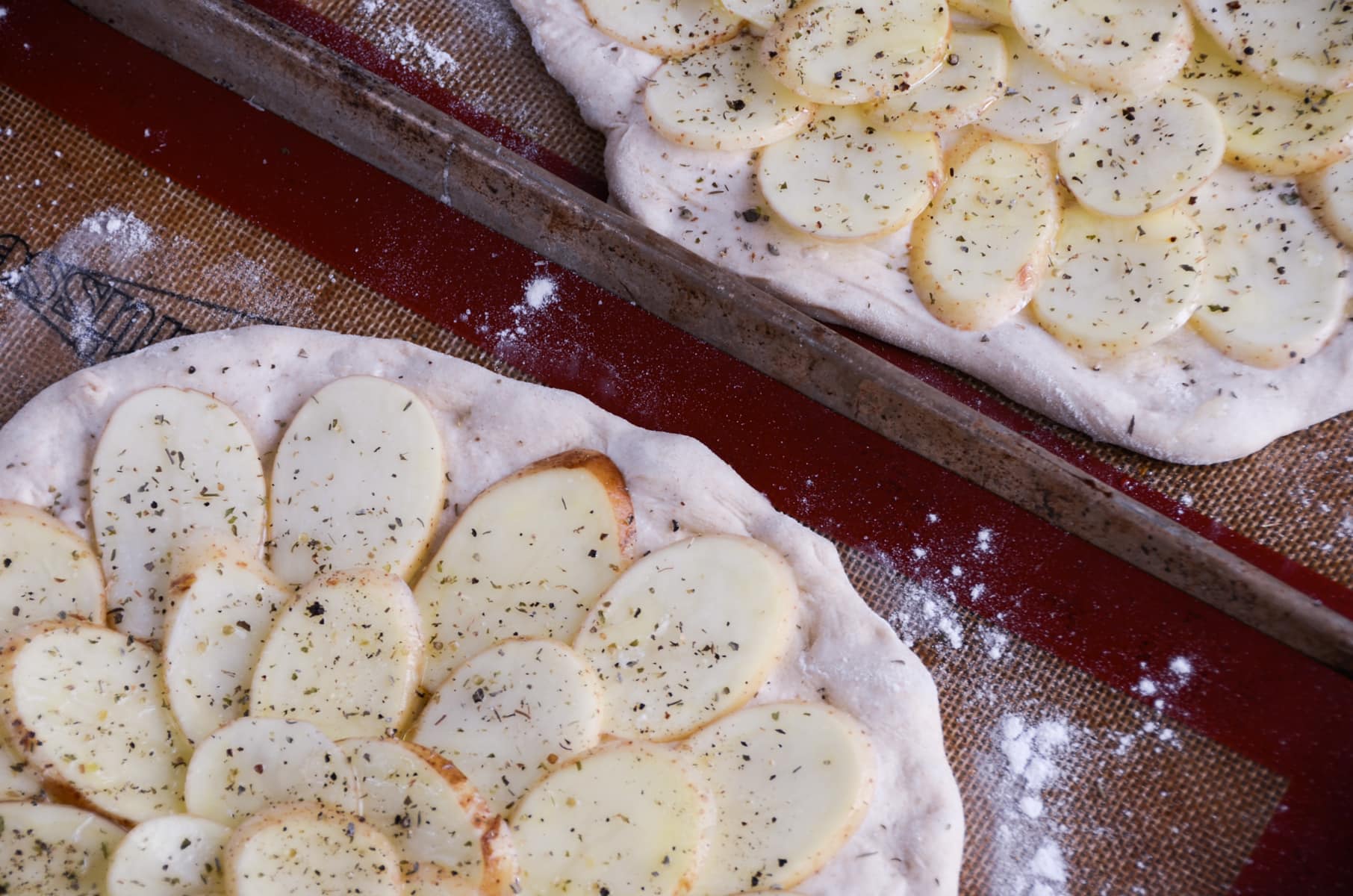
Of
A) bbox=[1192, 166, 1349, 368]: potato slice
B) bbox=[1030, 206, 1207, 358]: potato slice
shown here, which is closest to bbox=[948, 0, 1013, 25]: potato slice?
bbox=[1030, 206, 1207, 358]: potato slice

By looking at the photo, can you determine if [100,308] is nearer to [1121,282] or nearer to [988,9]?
[988,9]

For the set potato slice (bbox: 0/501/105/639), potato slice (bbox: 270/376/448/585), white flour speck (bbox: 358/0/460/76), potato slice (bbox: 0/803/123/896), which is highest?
white flour speck (bbox: 358/0/460/76)

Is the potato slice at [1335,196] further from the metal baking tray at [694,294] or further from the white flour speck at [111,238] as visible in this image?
the white flour speck at [111,238]

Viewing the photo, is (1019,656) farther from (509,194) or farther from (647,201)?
(509,194)

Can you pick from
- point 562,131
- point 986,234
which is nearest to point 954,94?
point 986,234

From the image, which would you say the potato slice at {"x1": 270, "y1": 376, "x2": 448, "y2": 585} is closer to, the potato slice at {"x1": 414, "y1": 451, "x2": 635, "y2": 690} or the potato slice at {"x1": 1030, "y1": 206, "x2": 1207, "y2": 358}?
the potato slice at {"x1": 414, "y1": 451, "x2": 635, "y2": 690}

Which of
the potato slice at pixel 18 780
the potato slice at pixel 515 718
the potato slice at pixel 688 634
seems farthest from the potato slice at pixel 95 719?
the potato slice at pixel 688 634
